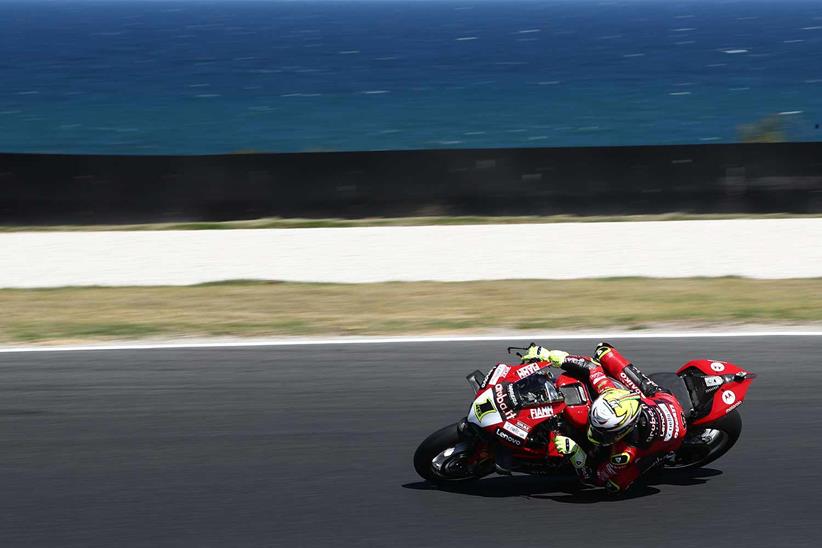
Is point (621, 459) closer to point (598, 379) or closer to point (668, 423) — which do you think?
point (668, 423)

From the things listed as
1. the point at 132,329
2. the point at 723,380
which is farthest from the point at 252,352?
the point at 723,380

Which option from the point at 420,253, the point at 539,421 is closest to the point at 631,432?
the point at 539,421

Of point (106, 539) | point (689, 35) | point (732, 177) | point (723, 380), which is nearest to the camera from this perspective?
point (106, 539)

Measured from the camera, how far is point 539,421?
5.89 m

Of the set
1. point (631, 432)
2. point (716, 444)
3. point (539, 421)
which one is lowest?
point (716, 444)

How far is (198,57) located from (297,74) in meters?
21.7

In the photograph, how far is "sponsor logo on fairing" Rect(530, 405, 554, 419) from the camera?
587cm

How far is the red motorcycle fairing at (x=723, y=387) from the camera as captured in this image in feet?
20.6

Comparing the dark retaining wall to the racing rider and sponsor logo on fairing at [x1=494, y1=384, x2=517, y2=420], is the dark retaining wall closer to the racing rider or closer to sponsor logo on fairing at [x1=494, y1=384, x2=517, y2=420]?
the racing rider

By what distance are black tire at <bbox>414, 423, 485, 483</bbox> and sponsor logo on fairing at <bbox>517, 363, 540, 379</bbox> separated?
55 cm

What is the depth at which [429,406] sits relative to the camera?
7961mm

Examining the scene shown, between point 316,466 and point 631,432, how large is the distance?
81.0 inches

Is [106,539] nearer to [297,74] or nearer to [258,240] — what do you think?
[258,240]

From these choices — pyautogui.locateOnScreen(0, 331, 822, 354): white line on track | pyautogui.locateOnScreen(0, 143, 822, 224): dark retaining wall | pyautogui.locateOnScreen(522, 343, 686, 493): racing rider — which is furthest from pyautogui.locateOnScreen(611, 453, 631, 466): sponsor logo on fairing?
pyautogui.locateOnScreen(0, 143, 822, 224): dark retaining wall
